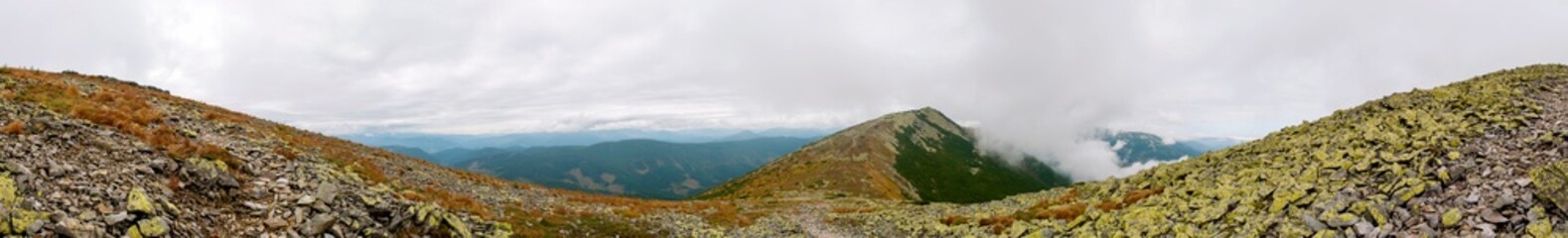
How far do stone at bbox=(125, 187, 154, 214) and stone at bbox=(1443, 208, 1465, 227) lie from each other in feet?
119

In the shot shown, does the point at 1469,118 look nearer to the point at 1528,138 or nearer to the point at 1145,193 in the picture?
the point at 1528,138

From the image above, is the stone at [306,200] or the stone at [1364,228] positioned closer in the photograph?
the stone at [1364,228]

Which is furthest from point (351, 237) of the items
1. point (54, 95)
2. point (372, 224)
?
point (54, 95)

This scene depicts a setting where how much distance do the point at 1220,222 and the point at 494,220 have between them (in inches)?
1259

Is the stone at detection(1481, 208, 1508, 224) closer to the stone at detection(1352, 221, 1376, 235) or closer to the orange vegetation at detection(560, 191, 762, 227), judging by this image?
the stone at detection(1352, 221, 1376, 235)

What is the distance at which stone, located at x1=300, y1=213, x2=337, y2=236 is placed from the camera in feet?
63.6

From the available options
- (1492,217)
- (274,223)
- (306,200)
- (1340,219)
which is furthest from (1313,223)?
(306,200)

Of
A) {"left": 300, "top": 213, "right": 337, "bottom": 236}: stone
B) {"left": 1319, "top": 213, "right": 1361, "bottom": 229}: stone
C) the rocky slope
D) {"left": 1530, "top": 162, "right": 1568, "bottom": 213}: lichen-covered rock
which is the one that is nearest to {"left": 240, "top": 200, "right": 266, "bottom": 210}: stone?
the rocky slope

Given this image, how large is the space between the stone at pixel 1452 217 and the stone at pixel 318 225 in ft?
111

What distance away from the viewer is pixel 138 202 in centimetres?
1670

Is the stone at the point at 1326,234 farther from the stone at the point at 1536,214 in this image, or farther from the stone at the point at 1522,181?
the stone at the point at 1522,181

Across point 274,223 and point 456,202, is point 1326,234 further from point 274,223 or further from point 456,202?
point 456,202

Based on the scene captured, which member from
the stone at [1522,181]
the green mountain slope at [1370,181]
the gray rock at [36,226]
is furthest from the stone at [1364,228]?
the gray rock at [36,226]

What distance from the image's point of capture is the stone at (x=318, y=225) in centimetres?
1939
